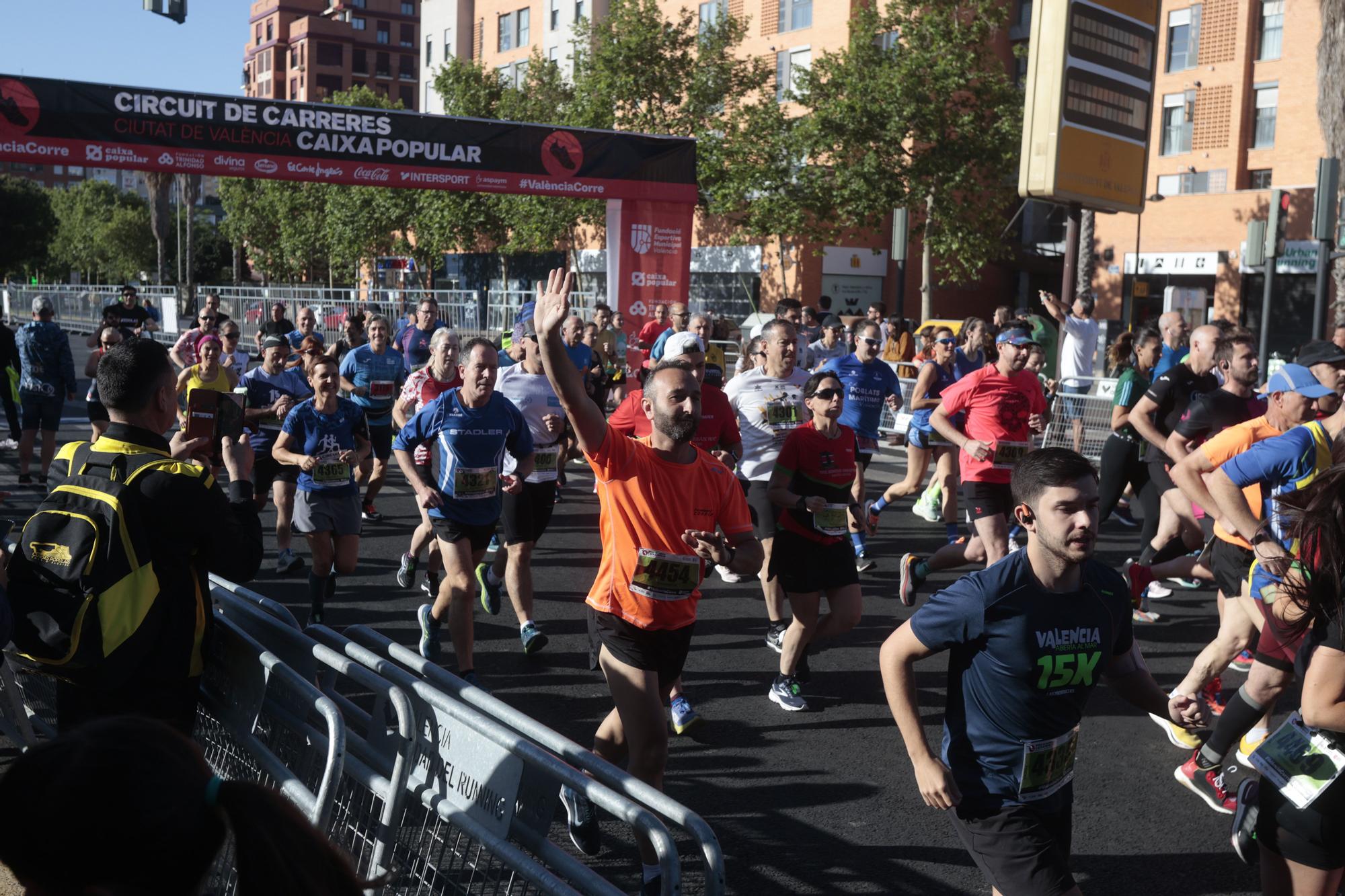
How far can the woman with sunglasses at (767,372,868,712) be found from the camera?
6629 mm

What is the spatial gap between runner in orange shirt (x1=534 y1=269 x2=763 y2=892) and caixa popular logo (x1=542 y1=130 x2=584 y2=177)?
16132mm

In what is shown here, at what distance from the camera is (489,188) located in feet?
65.7

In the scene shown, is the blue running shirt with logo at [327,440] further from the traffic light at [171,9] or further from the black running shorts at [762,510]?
the traffic light at [171,9]

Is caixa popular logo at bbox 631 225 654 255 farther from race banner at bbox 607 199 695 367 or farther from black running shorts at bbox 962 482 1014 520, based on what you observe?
black running shorts at bbox 962 482 1014 520

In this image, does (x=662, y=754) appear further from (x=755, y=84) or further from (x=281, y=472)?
(x=755, y=84)

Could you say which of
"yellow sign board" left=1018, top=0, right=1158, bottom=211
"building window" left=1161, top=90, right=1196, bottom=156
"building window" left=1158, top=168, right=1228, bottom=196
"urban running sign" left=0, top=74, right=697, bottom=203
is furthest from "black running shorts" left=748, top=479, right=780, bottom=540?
"building window" left=1161, top=90, right=1196, bottom=156

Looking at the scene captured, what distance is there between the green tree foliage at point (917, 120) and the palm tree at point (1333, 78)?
16587 millimetres

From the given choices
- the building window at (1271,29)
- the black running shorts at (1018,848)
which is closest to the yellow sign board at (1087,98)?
the black running shorts at (1018,848)

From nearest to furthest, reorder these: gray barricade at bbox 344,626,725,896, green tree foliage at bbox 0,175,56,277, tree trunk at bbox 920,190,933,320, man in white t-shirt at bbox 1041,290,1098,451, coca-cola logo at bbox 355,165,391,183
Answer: gray barricade at bbox 344,626,725,896 → man in white t-shirt at bbox 1041,290,1098,451 → coca-cola logo at bbox 355,165,391,183 → tree trunk at bbox 920,190,933,320 → green tree foliage at bbox 0,175,56,277

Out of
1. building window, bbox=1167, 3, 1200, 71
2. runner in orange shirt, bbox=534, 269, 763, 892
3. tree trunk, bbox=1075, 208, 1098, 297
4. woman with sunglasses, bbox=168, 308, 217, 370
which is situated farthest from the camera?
building window, bbox=1167, 3, 1200, 71

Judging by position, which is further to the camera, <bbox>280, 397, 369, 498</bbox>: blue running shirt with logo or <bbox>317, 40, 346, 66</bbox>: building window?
<bbox>317, 40, 346, 66</bbox>: building window

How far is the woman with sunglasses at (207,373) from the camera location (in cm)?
940

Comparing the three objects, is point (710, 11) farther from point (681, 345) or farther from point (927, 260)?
point (681, 345)

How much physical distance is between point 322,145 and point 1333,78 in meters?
15.9
